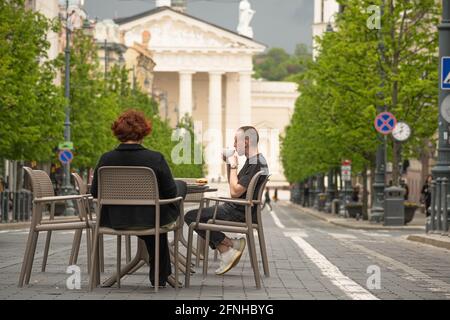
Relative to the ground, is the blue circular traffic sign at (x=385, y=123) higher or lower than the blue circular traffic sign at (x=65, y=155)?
higher

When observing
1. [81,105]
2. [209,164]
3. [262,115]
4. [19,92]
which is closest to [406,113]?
[19,92]

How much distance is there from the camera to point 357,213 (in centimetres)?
5806

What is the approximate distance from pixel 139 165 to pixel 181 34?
154262mm

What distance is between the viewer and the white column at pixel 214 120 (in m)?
173

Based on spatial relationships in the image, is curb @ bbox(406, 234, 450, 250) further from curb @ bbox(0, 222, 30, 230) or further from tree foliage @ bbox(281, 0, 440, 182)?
tree foliage @ bbox(281, 0, 440, 182)

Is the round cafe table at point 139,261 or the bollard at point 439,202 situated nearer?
the round cafe table at point 139,261

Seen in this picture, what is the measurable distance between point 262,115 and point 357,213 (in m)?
132

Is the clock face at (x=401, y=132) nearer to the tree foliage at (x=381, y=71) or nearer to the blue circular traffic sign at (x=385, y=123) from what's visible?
the blue circular traffic sign at (x=385, y=123)

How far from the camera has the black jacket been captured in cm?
1273

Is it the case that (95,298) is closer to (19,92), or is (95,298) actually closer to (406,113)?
(19,92)

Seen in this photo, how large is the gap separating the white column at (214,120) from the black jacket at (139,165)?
516ft

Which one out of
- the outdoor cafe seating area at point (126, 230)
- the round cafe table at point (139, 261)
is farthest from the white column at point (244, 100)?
the outdoor cafe seating area at point (126, 230)

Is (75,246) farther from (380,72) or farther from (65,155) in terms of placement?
(65,155)

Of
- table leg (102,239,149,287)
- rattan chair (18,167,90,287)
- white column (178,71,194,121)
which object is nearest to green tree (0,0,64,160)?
rattan chair (18,167,90,287)
